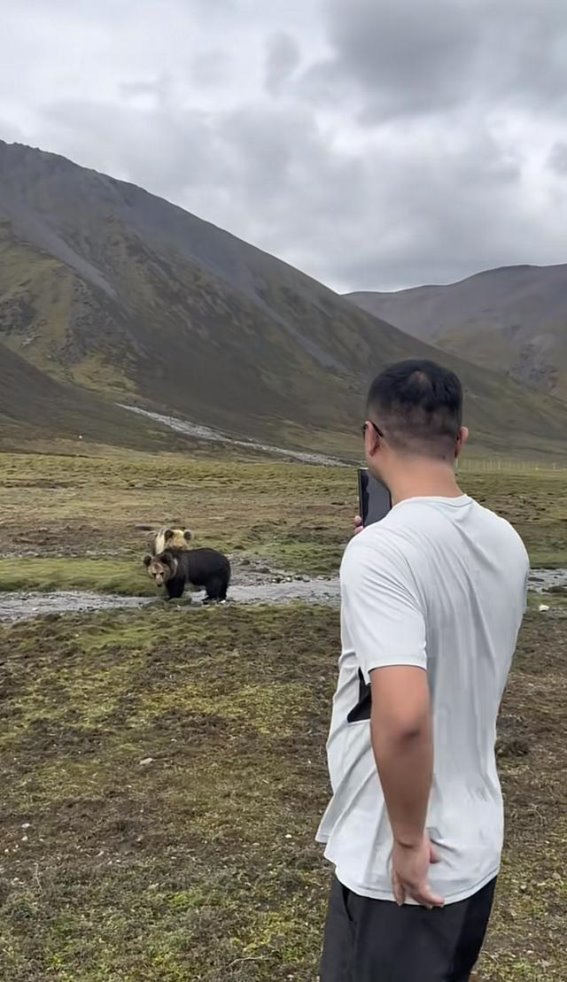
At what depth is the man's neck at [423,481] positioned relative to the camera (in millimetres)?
2840

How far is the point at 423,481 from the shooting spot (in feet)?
9.35

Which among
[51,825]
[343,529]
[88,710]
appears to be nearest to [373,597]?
[51,825]

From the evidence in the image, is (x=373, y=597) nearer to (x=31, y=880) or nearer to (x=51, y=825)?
(x=31, y=880)

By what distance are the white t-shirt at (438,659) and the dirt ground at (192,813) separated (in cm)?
A: 225

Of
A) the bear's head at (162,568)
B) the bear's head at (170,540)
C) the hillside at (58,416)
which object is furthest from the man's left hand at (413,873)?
the hillside at (58,416)

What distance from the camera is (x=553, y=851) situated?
603 cm

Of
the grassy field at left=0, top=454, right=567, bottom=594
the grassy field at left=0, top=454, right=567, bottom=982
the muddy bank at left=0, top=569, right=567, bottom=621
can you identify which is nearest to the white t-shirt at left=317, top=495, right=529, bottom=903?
the grassy field at left=0, top=454, right=567, bottom=982

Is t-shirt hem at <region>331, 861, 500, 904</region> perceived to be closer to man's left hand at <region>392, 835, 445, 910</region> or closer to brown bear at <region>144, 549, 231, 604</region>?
man's left hand at <region>392, 835, 445, 910</region>

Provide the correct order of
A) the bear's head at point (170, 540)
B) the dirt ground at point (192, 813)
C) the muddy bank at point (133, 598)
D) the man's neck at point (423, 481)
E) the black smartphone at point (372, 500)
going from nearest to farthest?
the man's neck at point (423, 481)
the black smartphone at point (372, 500)
the dirt ground at point (192, 813)
the muddy bank at point (133, 598)
the bear's head at point (170, 540)

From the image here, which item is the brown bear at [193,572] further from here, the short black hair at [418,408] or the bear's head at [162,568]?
the short black hair at [418,408]

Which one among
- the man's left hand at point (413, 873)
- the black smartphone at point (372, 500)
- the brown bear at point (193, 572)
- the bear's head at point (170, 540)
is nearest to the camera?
the man's left hand at point (413, 873)

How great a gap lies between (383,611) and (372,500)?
980 millimetres

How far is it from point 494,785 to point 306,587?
14.6 meters

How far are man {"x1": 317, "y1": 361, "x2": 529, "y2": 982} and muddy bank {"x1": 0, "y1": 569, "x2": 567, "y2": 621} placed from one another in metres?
11.8
